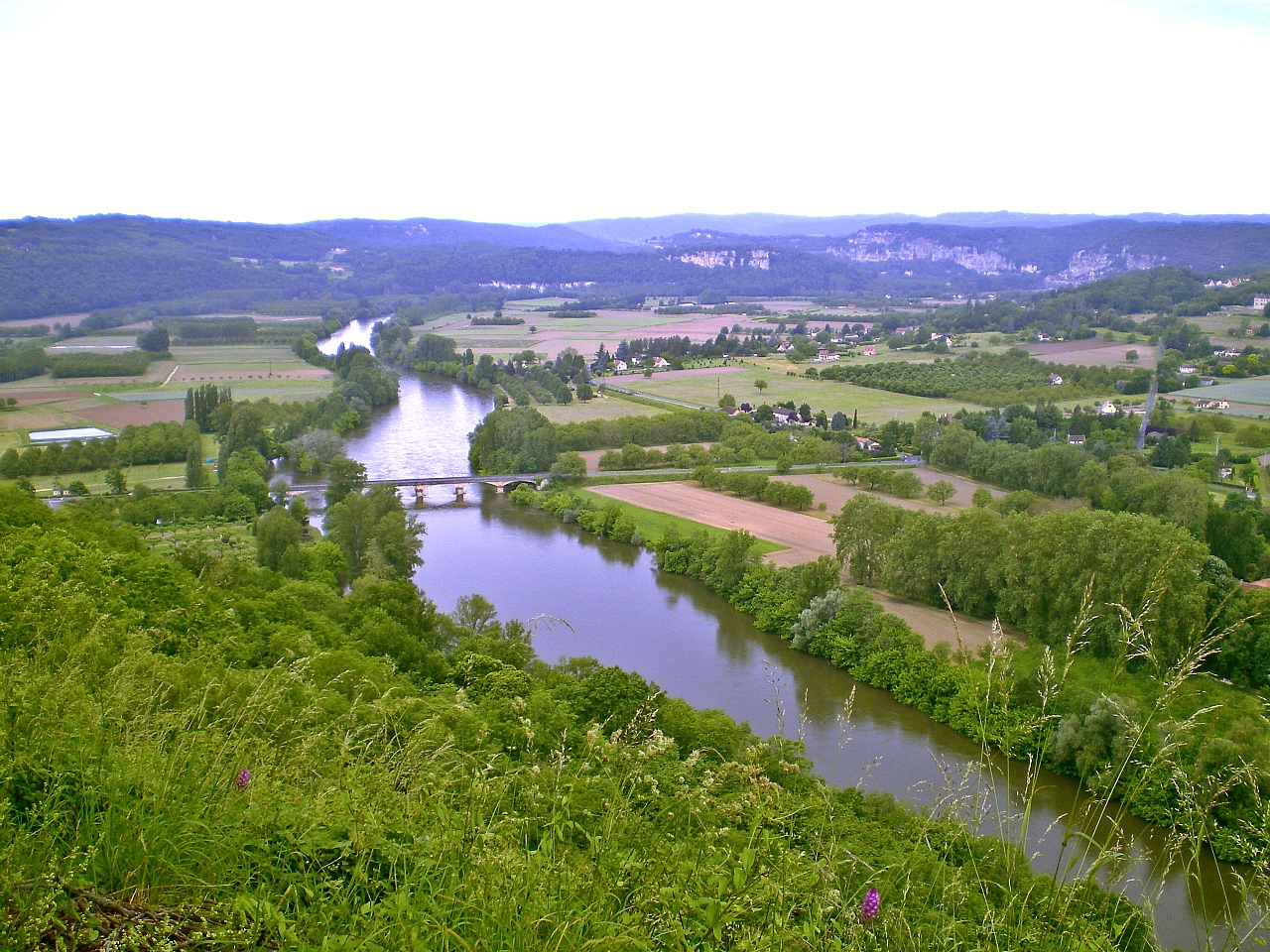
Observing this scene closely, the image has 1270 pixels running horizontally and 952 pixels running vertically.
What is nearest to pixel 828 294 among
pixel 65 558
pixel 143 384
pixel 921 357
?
pixel 921 357

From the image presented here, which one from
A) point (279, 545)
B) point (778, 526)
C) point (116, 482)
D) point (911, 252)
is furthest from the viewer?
point (911, 252)

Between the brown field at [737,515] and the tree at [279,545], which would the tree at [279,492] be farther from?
the brown field at [737,515]

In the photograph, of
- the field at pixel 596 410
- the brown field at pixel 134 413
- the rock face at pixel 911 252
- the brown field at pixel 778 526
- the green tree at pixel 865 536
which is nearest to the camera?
the brown field at pixel 778 526

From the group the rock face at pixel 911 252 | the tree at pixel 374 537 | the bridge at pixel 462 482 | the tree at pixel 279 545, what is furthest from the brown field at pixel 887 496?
the rock face at pixel 911 252

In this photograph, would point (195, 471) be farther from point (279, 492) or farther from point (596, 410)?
point (596, 410)

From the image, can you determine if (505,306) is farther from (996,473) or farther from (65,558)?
(65,558)

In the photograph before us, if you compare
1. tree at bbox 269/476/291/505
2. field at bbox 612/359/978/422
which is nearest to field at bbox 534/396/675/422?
field at bbox 612/359/978/422

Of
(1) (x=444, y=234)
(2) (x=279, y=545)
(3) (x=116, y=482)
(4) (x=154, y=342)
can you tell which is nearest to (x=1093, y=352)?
(2) (x=279, y=545)
